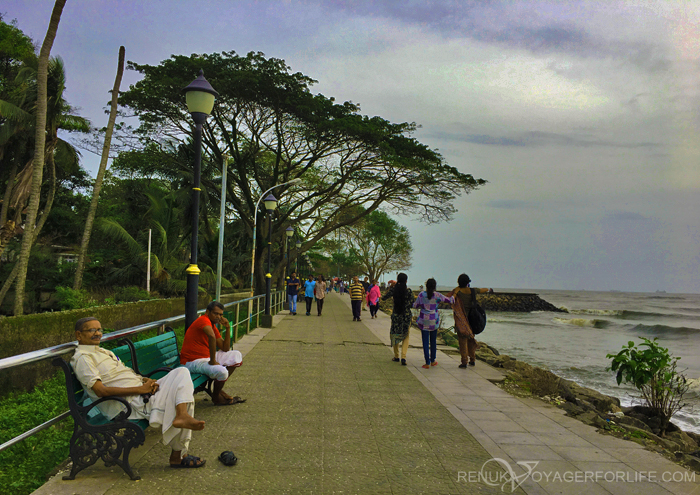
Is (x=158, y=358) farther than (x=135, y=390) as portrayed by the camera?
Yes

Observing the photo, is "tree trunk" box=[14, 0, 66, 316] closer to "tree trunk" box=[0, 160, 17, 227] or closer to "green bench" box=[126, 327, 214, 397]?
"tree trunk" box=[0, 160, 17, 227]

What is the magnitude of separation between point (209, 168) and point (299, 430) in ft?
75.9

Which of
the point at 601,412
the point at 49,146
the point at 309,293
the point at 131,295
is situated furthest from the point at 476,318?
the point at 49,146

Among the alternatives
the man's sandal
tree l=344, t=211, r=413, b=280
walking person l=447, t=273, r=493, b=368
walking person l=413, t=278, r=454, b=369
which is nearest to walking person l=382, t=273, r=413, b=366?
walking person l=413, t=278, r=454, b=369

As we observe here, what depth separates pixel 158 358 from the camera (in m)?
4.98

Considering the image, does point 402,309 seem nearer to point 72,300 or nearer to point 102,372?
point 102,372

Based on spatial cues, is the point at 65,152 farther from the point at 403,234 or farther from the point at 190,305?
the point at 403,234

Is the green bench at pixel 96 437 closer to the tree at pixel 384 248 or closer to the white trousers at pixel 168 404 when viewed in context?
the white trousers at pixel 168 404

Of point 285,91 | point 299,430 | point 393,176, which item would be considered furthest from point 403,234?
point 299,430

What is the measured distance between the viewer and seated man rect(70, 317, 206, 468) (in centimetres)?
339

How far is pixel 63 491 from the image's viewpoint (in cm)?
319

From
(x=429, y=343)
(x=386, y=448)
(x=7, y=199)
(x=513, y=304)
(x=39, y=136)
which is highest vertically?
(x=39, y=136)

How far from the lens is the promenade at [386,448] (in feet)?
11.5

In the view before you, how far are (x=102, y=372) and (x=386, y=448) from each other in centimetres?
235
